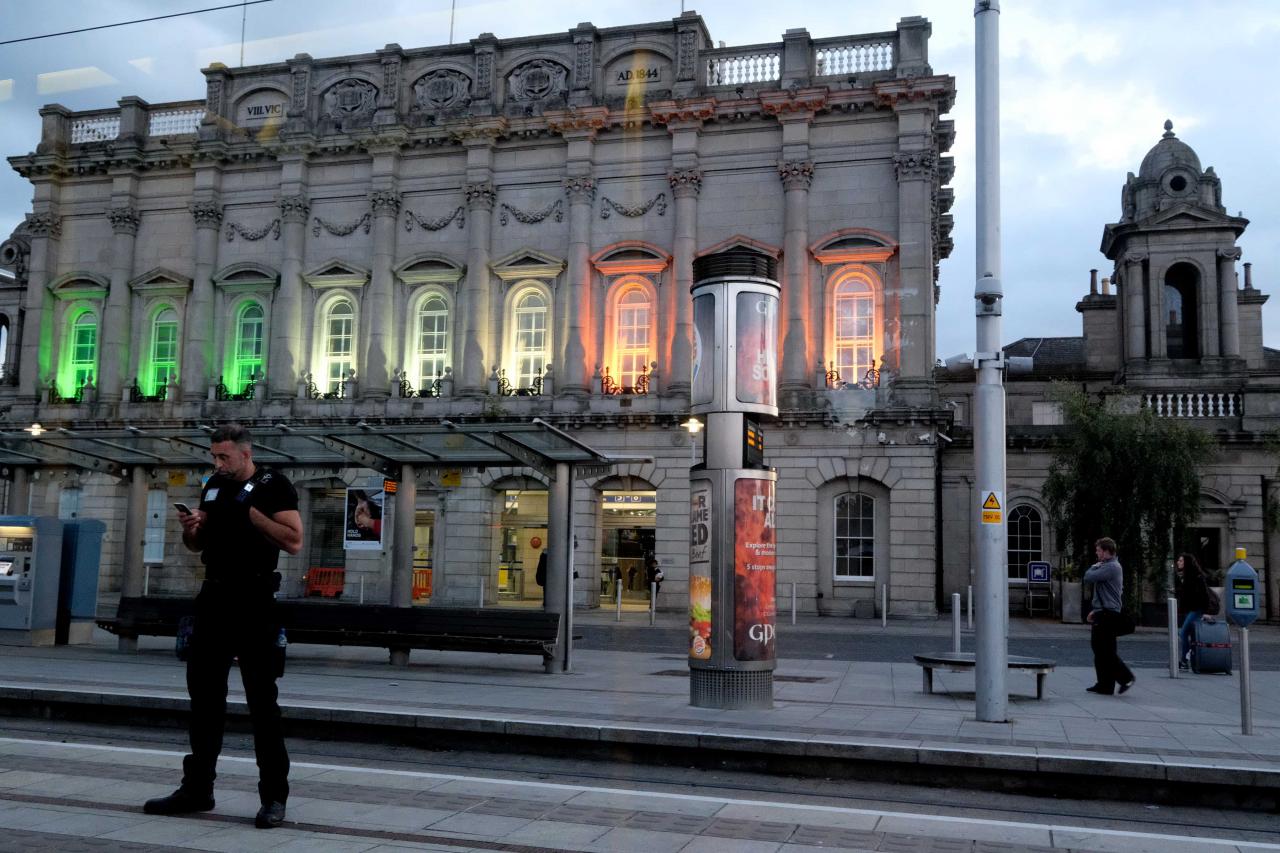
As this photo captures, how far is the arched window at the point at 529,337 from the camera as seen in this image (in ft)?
125

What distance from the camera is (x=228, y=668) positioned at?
730 centimetres

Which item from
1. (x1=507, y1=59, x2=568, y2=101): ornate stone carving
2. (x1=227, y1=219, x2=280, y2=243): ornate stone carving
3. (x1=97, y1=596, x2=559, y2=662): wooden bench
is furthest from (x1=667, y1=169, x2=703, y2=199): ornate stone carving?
(x1=97, y1=596, x2=559, y2=662): wooden bench

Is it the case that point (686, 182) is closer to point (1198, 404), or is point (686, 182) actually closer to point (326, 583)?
point (1198, 404)

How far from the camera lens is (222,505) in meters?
7.37

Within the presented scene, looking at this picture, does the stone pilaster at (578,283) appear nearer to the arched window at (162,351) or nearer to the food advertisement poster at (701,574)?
the arched window at (162,351)

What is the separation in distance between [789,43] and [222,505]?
1279 inches

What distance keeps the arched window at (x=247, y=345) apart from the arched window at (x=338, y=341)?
8.14 ft

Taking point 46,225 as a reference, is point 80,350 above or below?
below

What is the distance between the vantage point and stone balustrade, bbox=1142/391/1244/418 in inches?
1375

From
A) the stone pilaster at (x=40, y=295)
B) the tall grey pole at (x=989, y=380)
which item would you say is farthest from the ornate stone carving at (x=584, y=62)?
the tall grey pole at (x=989, y=380)

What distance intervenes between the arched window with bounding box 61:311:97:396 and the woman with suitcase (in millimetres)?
38160

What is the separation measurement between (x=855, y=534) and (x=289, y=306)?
20420 mm

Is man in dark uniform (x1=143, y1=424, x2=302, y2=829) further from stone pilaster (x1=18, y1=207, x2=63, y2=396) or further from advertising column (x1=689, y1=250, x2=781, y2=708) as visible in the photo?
stone pilaster (x1=18, y1=207, x2=63, y2=396)

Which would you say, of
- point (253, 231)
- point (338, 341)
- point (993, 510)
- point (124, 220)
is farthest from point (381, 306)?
point (993, 510)
